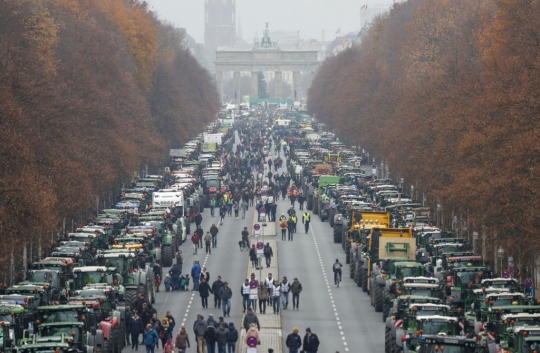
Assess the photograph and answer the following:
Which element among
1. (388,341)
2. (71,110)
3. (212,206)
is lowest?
(388,341)

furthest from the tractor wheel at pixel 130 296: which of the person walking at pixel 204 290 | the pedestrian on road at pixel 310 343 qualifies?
the pedestrian on road at pixel 310 343

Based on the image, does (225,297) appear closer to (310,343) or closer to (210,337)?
(210,337)

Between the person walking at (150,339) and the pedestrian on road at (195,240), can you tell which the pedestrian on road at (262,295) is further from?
the pedestrian on road at (195,240)

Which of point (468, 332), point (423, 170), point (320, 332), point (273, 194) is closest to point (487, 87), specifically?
point (423, 170)

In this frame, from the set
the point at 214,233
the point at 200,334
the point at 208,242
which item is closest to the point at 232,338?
the point at 200,334

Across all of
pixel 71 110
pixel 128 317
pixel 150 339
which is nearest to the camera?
pixel 150 339

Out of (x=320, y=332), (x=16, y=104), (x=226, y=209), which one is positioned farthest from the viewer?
(x=226, y=209)

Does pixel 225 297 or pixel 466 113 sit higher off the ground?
pixel 466 113

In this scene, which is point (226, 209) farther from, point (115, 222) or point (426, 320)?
point (426, 320)
